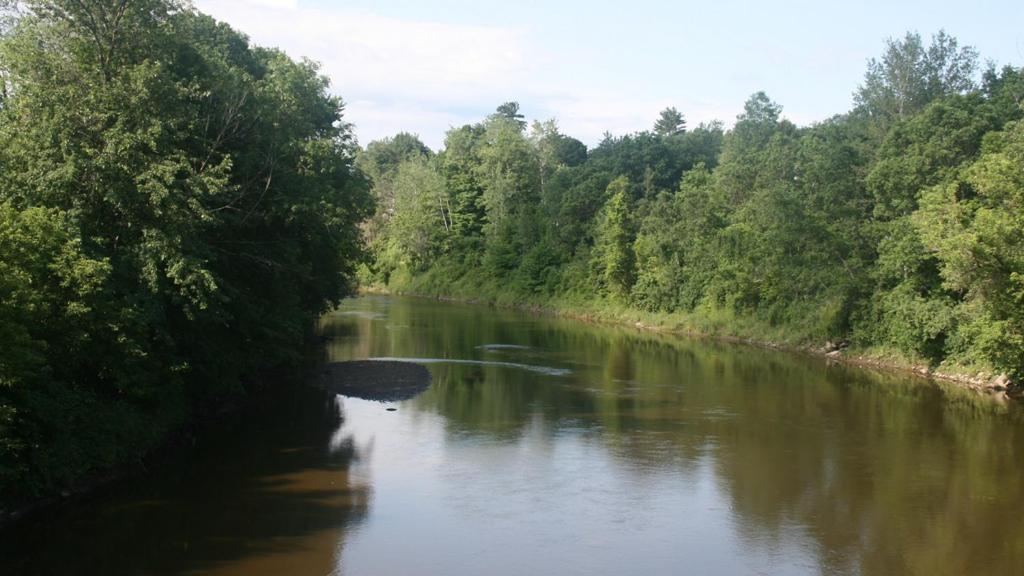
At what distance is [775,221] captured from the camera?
51.7 metres

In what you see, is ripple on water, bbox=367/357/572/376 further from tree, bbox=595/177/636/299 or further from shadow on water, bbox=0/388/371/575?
tree, bbox=595/177/636/299

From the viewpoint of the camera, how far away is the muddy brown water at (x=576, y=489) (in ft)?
57.3

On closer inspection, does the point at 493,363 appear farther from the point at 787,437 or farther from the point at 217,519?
the point at 217,519

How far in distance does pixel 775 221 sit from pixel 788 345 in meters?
7.34

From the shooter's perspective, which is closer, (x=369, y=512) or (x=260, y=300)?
(x=369, y=512)

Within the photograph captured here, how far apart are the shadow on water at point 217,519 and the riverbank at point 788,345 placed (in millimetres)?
26731

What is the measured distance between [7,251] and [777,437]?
21979 mm

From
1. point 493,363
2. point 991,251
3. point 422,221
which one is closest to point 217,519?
point 493,363

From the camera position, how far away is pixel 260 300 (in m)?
27.6

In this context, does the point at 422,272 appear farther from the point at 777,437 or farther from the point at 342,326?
the point at 777,437

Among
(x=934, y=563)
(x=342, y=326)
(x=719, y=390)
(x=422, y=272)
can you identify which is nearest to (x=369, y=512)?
(x=934, y=563)

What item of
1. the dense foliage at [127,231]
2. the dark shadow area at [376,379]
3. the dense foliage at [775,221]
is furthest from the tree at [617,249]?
the dense foliage at [127,231]

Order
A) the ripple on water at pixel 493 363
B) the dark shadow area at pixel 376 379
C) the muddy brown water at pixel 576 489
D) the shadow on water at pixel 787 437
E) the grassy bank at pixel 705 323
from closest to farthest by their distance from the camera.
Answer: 1. the muddy brown water at pixel 576 489
2. the shadow on water at pixel 787 437
3. the dark shadow area at pixel 376 379
4. the grassy bank at pixel 705 323
5. the ripple on water at pixel 493 363

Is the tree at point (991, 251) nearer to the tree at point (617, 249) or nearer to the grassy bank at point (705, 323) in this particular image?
the grassy bank at point (705, 323)
